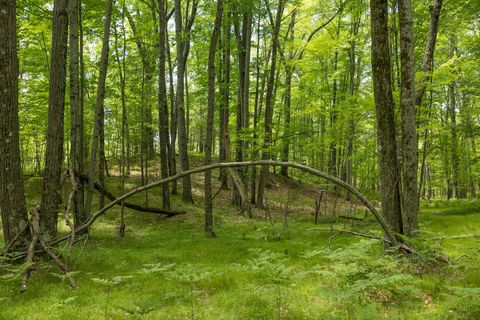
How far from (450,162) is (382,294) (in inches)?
685

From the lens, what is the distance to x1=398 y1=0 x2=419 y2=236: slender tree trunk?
6918mm

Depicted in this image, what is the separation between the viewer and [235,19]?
15.0m

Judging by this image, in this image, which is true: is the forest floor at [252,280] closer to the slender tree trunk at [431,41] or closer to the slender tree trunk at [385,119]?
the slender tree trunk at [385,119]

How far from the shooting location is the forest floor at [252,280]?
388 centimetres

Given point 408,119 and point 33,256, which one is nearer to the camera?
point 33,256

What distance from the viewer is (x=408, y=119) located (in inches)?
274

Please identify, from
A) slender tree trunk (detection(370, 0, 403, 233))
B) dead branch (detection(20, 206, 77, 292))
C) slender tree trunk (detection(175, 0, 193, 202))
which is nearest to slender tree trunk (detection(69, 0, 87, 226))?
dead branch (detection(20, 206, 77, 292))

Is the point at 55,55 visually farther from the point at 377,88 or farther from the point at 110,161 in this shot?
the point at 110,161

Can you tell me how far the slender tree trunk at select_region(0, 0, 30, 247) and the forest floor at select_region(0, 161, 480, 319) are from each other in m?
0.97

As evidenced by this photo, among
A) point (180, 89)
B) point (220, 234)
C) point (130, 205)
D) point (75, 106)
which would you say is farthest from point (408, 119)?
point (180, 89)

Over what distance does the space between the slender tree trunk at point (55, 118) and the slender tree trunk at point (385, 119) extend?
6465mm

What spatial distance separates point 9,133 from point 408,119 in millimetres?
7921

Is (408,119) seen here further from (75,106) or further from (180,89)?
(180,89)

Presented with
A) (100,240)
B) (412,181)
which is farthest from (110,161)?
(412,181)
